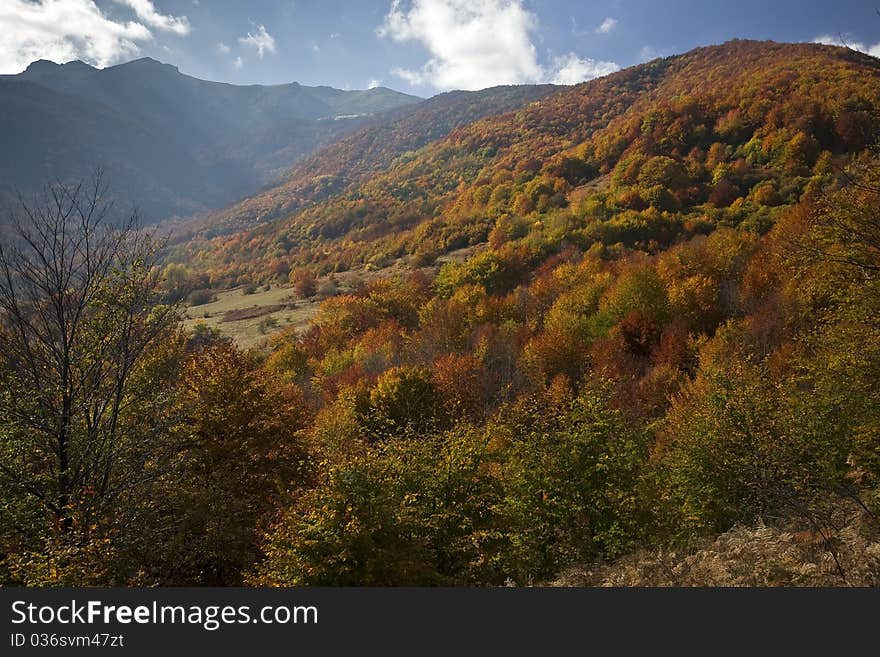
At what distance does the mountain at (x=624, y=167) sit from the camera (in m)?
88.5

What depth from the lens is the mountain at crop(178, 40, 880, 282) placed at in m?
88.5

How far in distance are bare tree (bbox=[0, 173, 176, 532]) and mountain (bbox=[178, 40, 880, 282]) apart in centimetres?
6307

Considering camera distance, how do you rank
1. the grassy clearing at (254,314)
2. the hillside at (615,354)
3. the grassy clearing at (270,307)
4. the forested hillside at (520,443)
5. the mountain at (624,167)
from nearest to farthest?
1. the forested hillside at (520,443)
2. the hillside at (615,354)
3. the grassy clearing at (254,314)
4. the grassy clearing at (270,307)
5. the mountain at (624,167)

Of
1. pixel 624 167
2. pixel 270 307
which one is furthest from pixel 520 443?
pixel 624 167

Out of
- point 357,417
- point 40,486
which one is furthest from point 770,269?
point 40,486

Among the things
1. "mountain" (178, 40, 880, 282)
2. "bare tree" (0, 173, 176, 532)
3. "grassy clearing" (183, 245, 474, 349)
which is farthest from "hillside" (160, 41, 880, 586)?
"bare tree" (0, 173, 176, 532)

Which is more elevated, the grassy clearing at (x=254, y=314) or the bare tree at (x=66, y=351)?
the grassy clearing at (x=254, y=314)

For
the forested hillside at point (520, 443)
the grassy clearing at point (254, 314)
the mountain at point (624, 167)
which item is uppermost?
the mountain at point (624, 167)

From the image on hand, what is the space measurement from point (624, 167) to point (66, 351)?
110 meters

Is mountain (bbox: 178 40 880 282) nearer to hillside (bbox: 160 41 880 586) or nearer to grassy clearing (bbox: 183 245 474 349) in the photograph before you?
hillside (bbox: 160 41 880 586)

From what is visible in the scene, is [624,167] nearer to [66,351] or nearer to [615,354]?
[615,354]

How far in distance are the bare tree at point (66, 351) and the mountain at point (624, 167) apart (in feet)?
Answer: 207

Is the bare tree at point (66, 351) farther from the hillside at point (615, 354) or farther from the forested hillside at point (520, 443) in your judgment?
the hillside at point (615, 354)

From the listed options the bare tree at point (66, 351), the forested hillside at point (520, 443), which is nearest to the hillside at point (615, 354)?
the forested hillside at point (520, 443)
